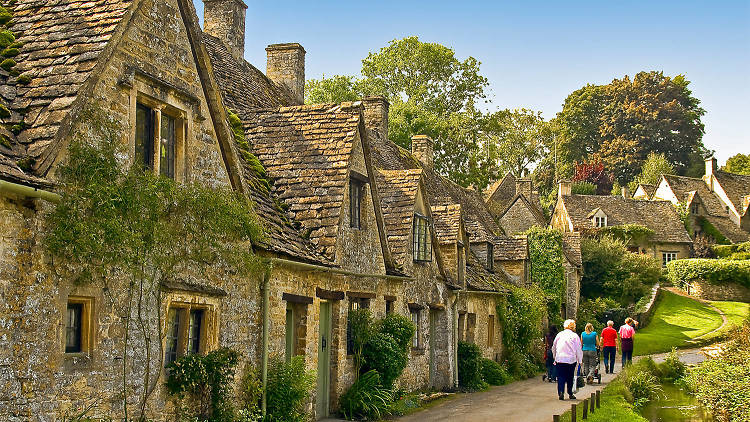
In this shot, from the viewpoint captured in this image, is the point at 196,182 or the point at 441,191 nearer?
the point at 196,182

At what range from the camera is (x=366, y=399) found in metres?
17.0

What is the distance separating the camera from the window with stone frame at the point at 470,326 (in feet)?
90.9

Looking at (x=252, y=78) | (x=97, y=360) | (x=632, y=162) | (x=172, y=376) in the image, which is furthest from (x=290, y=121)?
(x=632, y=162)

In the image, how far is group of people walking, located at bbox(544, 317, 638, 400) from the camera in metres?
18.3

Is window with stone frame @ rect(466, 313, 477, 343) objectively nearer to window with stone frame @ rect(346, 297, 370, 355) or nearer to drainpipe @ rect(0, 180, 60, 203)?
window with stone frame @ rect(346, 297, 370, 355)

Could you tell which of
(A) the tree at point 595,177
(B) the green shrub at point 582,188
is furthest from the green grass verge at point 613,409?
(A) the tree at point 595,177

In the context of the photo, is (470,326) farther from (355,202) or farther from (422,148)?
(355,202)

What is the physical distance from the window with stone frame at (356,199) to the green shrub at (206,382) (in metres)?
5.53

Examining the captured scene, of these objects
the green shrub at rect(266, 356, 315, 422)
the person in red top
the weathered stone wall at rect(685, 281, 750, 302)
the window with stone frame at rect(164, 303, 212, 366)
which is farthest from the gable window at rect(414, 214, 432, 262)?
the weathered stone wall at rect(685, 281, 750, 302)

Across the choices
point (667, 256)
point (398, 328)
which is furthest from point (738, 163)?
point (398, 328)

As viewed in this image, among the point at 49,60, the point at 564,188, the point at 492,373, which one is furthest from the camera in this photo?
the point at 564,188

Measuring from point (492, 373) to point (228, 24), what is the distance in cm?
1416

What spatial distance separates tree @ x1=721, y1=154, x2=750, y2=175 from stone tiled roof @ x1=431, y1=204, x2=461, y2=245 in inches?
2951

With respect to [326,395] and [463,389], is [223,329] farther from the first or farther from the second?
[463,389]
